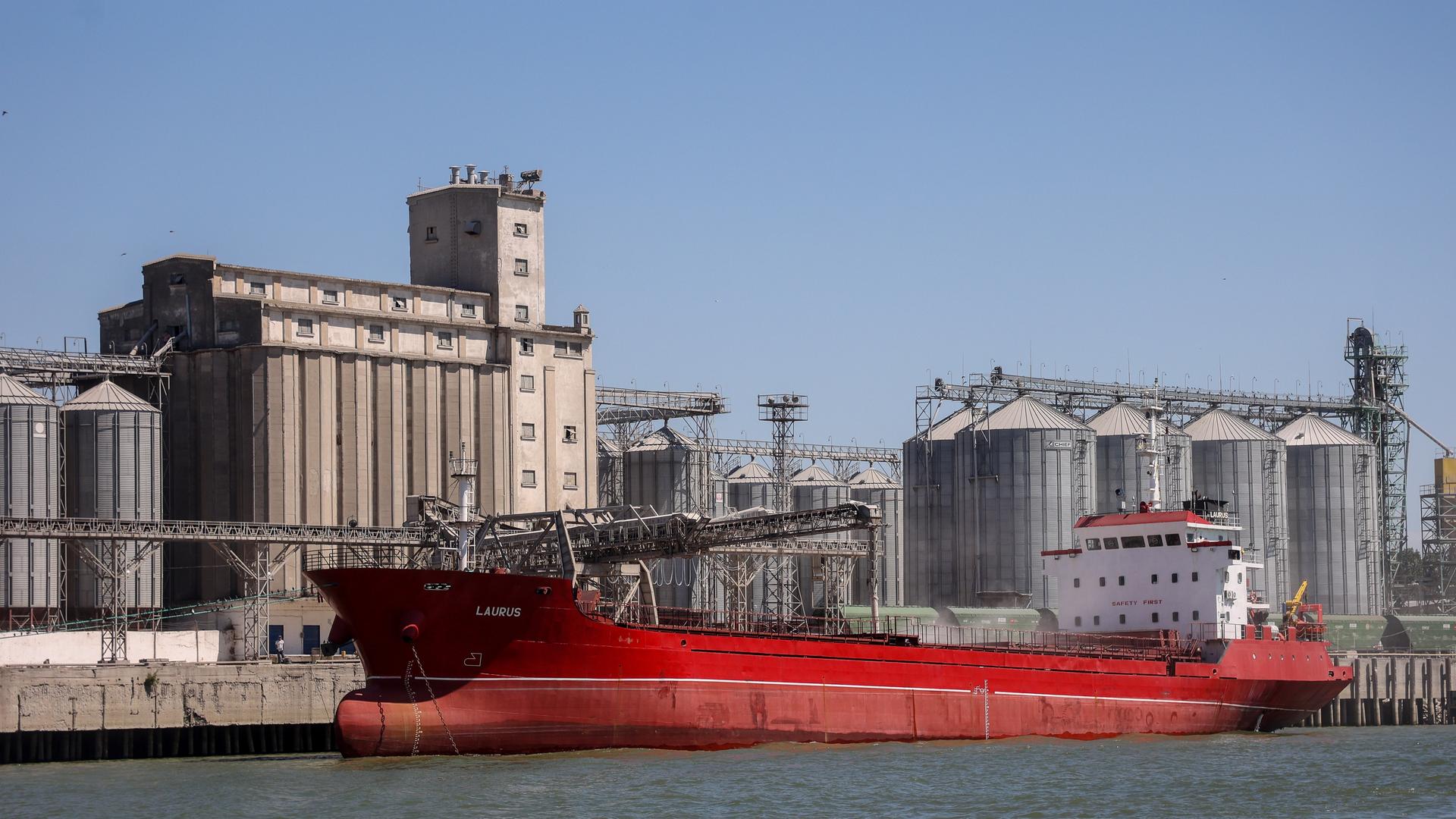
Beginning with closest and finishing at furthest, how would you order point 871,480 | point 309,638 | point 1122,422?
1. point 309,638
2. point 1122,422
3. point 871,480

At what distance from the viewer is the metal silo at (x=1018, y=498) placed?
80.6 m

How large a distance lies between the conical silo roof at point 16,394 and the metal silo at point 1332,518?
194ft

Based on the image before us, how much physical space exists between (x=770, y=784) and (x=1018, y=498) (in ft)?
154

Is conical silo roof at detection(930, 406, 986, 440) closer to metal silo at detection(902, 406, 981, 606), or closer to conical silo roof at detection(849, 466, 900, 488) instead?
metal silo at detection(902, 406, 981, 606)

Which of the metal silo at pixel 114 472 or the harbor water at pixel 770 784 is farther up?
the metal silo at pixel 114 472

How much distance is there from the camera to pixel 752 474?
100 metres

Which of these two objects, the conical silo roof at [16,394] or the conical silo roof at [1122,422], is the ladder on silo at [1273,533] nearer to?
the conical silo roof at [1122,422]

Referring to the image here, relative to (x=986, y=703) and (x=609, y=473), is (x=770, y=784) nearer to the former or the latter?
(x=986, y=703)

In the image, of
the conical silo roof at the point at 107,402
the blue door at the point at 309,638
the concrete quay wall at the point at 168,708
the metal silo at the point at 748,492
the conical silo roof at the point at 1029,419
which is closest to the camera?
the concrete quay wall at the point at 168,708

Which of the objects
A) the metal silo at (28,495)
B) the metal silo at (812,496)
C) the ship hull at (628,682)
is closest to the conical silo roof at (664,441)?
the metal silo at (812,496)

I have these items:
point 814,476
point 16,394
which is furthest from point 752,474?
point 16,394

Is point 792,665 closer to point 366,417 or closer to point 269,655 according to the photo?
point 269,655

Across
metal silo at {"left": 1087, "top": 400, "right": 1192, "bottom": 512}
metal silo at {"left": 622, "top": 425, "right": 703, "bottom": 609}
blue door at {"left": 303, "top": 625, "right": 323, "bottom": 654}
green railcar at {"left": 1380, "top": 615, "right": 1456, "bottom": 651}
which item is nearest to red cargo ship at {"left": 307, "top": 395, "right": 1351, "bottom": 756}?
blue door at {"left": 303, "top": 625, "right": 323, "bottom": 654}

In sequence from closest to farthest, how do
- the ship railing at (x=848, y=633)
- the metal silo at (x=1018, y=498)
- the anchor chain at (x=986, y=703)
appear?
the ship railing at (x=848, y=633) < the anchor chain at (x=986, y=703) < the metal silo at (x=1018, y=498)
